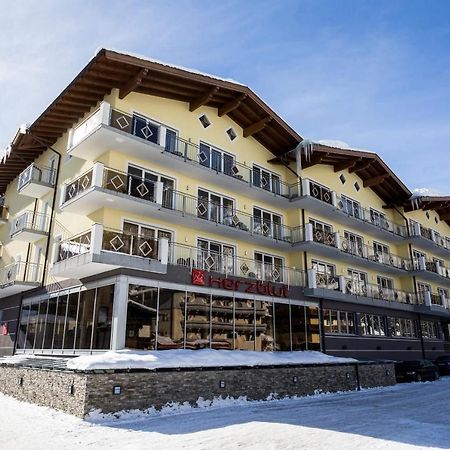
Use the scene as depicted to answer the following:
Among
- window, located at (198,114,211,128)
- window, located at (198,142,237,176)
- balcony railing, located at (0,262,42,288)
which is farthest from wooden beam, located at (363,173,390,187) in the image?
balcony railing, located at (0,262,42,288)

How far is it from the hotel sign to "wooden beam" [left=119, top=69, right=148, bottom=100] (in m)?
8.06

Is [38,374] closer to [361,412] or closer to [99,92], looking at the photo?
[361,412]

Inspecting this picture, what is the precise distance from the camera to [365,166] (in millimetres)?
29125

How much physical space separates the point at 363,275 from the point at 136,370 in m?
20.4

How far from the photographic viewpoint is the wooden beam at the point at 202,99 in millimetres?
20484

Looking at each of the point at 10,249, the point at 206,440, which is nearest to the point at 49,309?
the point at 10,249

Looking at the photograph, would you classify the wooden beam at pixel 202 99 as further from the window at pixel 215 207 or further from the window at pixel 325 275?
the window at pixel 325 275

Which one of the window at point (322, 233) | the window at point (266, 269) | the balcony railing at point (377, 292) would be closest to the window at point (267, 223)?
the window at point (266, 269)

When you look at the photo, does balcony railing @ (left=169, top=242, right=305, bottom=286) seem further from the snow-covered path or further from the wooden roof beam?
the wooden roof beam

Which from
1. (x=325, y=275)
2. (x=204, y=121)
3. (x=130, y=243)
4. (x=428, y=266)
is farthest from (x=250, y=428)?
(x=428, y=266)

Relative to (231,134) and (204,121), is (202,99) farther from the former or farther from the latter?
→ (231,134)

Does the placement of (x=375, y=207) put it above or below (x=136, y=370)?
above

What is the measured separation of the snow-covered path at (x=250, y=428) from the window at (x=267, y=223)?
33.0 ft

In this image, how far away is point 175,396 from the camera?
491 inches
